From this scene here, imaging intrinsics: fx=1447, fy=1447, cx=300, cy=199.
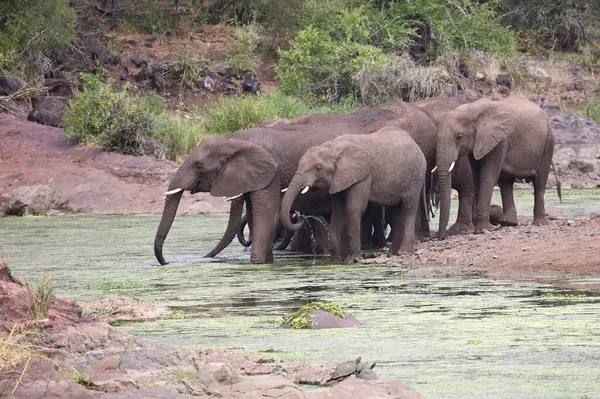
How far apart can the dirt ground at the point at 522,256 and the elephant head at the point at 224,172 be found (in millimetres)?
1884

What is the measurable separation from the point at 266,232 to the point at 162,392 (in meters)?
10.6

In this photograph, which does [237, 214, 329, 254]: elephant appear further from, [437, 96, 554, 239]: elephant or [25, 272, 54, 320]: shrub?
[25, 272, 54, 320]: shrub

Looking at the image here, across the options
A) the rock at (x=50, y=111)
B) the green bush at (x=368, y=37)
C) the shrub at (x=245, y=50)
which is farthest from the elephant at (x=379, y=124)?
the shrub at (x=245, y=50)

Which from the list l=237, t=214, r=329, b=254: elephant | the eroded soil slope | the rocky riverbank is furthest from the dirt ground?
the eroded soil slope

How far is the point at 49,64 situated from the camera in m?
36.6

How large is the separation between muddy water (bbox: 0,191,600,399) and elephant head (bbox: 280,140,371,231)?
96 centimetres

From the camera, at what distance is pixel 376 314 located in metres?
11.9

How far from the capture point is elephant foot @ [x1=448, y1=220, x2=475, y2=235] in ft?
63.7

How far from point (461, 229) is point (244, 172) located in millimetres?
3360

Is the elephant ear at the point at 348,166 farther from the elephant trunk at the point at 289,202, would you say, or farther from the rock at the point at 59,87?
the rock at the point at 59,87

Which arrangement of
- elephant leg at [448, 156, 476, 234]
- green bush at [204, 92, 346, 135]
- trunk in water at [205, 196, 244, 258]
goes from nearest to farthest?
1. trunk in water at [205, 196, 244, 258]
2. elephant leg at [448, 156, 476, 234]
3. green bush at [204, 92, 346, 135]

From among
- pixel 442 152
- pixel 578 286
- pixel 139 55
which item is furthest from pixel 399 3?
pixel 578 286

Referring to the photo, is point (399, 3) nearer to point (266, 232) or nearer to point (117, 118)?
point (117, 118)

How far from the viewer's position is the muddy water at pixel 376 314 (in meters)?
8.80
